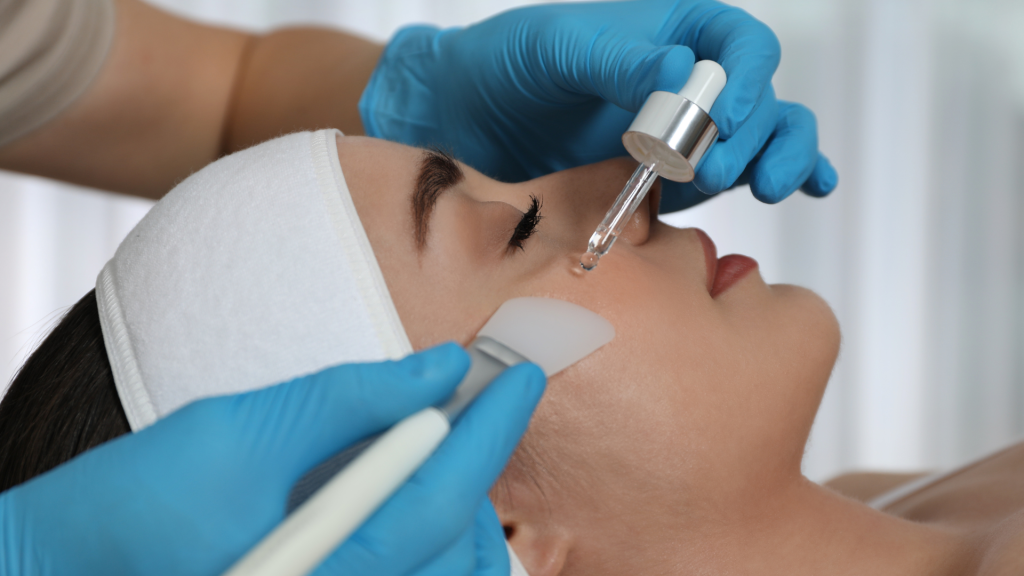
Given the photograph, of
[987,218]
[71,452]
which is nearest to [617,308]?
[71,452]

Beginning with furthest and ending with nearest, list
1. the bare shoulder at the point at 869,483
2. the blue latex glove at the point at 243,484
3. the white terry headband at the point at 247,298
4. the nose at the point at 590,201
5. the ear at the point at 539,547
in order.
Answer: the bare shoulder at the point at 869,483 < the nose at the point at 590,201 < the ear at the point at 539,547 < the white terry headband at the point at 247,298 < the blue latex glove at the point at 243,484

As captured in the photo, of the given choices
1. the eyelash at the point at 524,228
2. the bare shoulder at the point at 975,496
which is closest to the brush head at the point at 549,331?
the eyelash at the point at 524,228

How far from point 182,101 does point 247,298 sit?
1.05 meters

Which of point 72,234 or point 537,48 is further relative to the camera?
point 72,234

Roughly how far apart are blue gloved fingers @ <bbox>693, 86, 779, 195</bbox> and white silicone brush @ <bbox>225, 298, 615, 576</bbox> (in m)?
0.30

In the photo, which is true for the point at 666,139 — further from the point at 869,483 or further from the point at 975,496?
the point at 869,483

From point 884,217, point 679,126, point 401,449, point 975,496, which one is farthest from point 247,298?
point 884,217

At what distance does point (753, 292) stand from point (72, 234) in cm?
236

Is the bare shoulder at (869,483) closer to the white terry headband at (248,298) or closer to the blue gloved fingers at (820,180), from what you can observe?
the blue gloved fingers at (820,180)

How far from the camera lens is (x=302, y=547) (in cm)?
54

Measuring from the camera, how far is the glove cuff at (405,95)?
4.99ft

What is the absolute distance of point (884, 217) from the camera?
2418 millimetres

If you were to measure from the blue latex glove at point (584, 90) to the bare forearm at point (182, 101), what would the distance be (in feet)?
0.57

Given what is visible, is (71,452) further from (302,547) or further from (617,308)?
(617,308)
